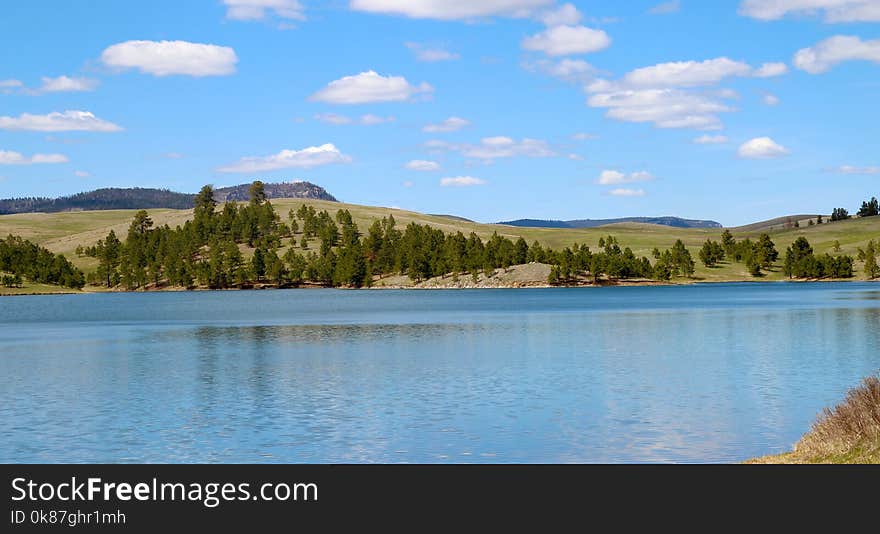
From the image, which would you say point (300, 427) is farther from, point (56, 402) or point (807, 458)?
point (807, 458)

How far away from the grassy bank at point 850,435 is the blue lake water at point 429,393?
4.28 metres

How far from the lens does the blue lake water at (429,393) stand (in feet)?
123

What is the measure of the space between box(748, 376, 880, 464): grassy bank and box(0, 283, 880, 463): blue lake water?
428 centimetres

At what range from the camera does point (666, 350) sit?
7919cm

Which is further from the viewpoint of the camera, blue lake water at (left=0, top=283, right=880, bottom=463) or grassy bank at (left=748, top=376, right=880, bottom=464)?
blue lake water at (left=0, top=283, right=880, bottom=463)

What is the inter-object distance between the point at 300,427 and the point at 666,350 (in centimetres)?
4375

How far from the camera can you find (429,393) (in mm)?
53062

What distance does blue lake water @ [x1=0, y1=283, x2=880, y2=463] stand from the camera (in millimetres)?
37531

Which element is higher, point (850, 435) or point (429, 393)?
point (850, 435)

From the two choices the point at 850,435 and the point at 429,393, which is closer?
the point at 850,435

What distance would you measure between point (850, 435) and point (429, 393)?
26.9 meters

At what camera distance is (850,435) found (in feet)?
95.9
